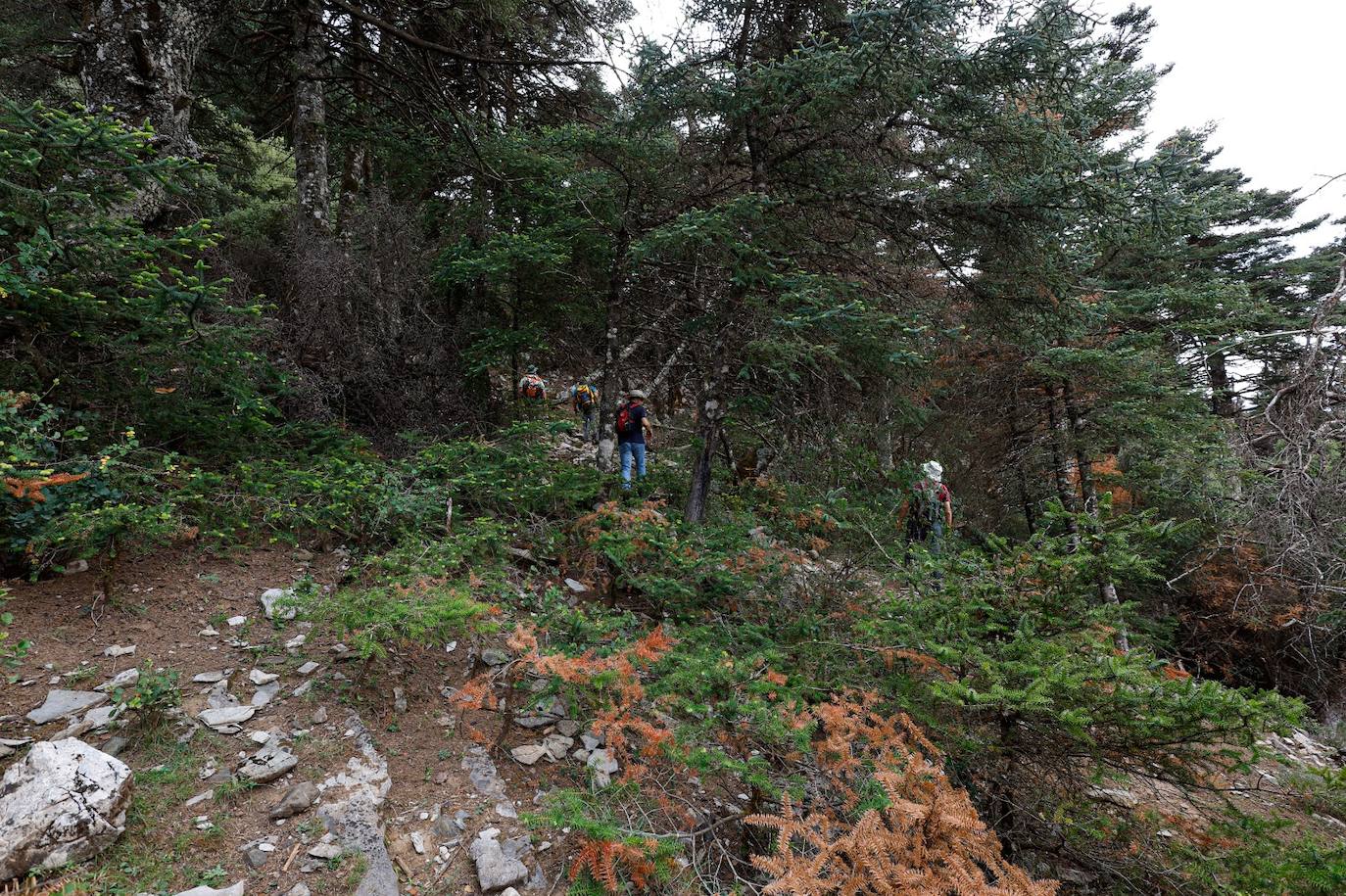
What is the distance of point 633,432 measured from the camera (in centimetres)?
828

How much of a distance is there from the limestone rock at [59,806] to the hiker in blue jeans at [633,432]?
Result: 5.83 m

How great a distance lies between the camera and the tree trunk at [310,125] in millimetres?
8023

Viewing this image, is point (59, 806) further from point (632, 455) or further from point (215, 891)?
point (632, 455)

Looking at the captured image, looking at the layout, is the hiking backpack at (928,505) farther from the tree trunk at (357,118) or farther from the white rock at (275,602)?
the tree trunk at (357,118)

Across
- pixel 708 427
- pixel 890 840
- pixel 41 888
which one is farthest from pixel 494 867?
pixel 708 427

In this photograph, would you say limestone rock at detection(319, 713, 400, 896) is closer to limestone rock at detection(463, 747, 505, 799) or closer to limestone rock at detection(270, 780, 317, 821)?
limestone rock at detection(270, 780, 317, 821)

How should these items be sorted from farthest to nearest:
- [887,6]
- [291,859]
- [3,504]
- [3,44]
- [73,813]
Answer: [3,44], [887,6], [3,504], [291,859], [73,813]

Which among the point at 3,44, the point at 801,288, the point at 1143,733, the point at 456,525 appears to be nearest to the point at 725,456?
the point at 801,288

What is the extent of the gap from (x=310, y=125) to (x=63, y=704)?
786cm

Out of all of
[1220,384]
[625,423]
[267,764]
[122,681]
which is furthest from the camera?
[625,423]

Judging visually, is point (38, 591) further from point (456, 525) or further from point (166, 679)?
point (456, 525)

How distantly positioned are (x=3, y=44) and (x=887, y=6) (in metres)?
15.4

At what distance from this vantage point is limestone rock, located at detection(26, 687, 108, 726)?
3148 millimetres

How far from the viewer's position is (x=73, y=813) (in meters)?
2.46
